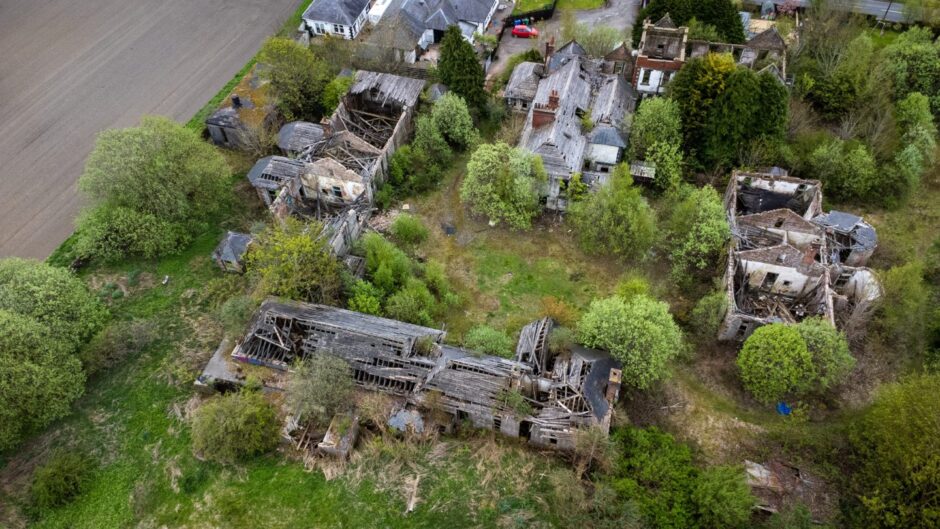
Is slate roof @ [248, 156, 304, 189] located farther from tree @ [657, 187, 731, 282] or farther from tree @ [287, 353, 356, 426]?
tree @ [657, 187, 731, 282]

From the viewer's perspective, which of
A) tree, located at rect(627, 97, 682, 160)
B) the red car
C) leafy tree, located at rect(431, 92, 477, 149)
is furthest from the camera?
the red car

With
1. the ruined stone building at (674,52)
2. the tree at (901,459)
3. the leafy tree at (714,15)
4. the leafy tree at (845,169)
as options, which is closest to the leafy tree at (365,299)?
the tree at (901,459)

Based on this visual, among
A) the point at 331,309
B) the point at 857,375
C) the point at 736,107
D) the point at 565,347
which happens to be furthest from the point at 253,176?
the point at 857,375

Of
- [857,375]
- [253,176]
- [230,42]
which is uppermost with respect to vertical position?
[230,42]

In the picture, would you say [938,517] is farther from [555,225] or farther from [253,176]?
[253,176]

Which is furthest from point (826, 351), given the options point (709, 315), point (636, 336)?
point (636, 336)

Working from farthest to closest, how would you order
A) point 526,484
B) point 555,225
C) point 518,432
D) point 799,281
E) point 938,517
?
1. point 555,225
2. point 799,281
3. point 518,432
4. point 526,484
5. point 938,517

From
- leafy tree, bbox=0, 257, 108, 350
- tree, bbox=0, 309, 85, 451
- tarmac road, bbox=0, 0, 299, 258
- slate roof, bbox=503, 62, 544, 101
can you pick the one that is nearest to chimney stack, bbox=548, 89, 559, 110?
slate roof, bbox=503, 62, 544, 101
